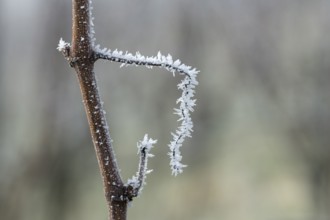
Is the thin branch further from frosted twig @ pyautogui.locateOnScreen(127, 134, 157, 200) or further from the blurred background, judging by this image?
the blurred background

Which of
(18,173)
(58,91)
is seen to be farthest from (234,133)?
(18,173)

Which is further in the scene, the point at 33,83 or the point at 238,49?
the point at 33,83

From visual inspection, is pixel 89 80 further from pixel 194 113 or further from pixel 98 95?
pixel 194 113

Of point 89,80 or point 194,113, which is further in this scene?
point 194,113

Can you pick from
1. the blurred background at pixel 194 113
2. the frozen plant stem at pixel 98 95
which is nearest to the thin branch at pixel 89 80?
the frozen plant stem at pixel 98 95

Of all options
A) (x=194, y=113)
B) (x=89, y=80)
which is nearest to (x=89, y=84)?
(x=89, y=80)

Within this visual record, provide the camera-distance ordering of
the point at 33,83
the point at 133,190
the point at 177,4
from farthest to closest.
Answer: the point at 33,83 < the point at 177,4 < the point at 133,190

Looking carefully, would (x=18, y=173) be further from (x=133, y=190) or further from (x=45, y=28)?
(x=133, y=190)
